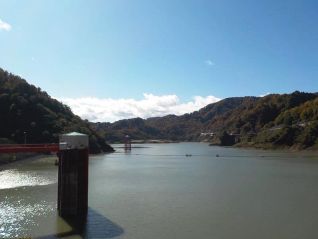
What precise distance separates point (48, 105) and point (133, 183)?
4141 inches

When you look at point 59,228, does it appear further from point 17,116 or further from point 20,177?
point 17,116

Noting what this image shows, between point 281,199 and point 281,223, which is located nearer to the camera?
point 281,223

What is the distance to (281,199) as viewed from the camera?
42.7 m

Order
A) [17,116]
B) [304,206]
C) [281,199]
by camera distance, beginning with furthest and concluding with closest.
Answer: [17,116] < [281,199] < [304,206]

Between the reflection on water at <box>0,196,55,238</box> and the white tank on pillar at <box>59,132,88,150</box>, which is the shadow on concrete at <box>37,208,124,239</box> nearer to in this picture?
the reflection on water at <box>0,196,55,238</box>

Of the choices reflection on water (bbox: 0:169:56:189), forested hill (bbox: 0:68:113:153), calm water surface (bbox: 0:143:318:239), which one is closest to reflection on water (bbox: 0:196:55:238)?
calm water surface (bbox: 0:143:318:239)

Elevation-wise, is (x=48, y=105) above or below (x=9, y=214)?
above

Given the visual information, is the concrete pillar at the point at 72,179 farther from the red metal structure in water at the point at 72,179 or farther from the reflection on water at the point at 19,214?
the reflection on water at the point at 19,214

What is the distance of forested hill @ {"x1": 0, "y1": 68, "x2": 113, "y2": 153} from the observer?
4815 inches

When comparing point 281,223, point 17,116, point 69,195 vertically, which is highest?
point 17,116

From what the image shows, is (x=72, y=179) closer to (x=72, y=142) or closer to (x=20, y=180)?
(x=72, y=142)

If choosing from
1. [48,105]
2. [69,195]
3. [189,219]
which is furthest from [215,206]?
[48,105]

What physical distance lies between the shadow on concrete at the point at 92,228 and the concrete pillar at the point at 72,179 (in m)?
0.97

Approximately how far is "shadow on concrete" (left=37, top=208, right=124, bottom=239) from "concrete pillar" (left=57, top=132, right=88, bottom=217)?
0.97 m
